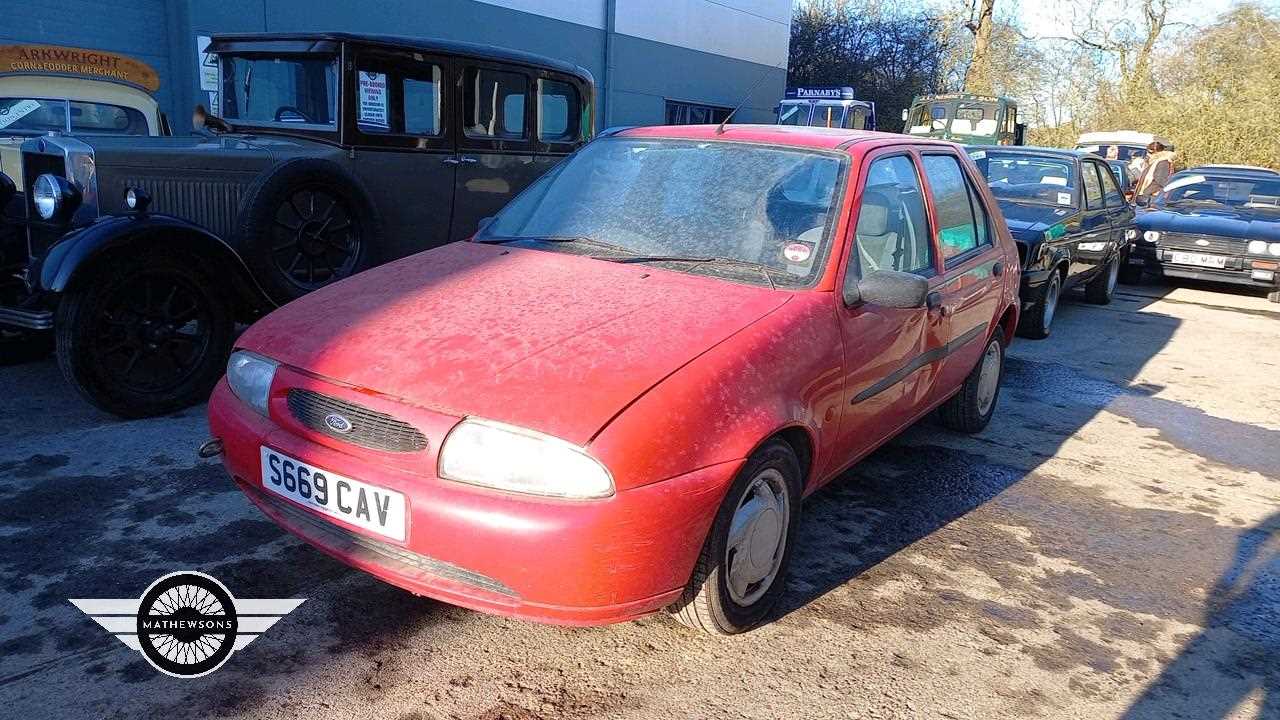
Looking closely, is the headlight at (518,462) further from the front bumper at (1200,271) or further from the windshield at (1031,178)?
the front bumper at (1200,271)

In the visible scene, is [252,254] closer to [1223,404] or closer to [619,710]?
[619,710]

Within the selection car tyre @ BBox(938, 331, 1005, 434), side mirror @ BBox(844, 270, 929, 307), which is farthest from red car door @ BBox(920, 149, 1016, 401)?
side mirror @ BBox(844, 270, 929, 307)

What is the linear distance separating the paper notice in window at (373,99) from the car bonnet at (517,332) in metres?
2.34

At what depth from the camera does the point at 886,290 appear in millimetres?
3082

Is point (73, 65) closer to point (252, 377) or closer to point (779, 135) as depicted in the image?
point (252, 377)

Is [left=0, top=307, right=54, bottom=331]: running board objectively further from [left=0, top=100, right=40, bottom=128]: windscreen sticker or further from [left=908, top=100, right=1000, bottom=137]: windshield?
[left=908, top=100, right=1000, bottom=137]: windshield

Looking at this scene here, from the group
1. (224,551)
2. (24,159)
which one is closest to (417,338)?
(224,551)

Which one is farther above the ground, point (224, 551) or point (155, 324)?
point (155, 324)

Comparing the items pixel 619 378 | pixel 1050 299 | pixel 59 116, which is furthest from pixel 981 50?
pixel 619 378

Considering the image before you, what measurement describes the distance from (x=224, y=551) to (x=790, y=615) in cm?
196

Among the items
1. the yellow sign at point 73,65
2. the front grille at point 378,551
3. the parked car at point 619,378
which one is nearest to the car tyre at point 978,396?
the parked car at point 619,378

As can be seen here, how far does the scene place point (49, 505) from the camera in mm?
3467

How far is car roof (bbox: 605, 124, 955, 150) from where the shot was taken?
11.7 feet

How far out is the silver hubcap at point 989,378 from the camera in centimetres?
480
